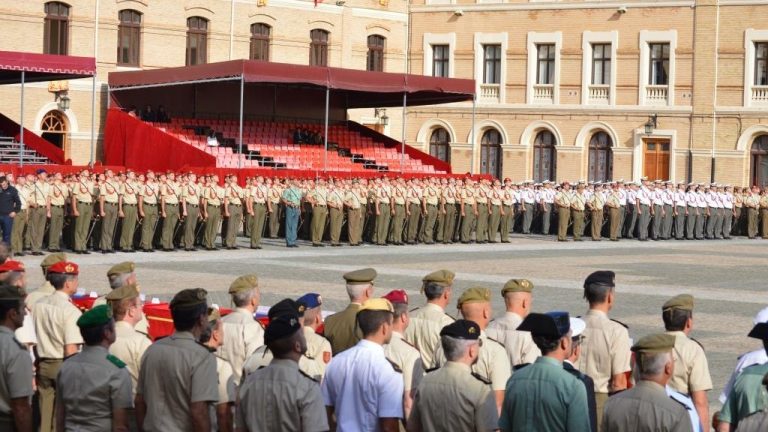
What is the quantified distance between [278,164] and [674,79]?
49.7 ft

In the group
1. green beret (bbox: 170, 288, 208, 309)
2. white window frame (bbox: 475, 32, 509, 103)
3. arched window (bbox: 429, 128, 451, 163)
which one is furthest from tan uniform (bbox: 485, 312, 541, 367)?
arched window (bbox: 429, 128, 451, 163)

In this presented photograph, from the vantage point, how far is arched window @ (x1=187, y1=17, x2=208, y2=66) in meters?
43.3

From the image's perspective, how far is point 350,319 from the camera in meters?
9.81

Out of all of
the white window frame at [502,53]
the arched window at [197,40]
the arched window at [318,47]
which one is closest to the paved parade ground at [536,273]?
the arched window at [197,40]

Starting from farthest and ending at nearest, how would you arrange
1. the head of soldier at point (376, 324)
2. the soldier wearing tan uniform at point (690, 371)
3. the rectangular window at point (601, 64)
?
the rectangular window at point (601, 64) → the soldier wearing tan uniform at point (690, 371) → the head of soldier at point (376, 324)

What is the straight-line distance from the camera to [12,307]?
26.8 feet

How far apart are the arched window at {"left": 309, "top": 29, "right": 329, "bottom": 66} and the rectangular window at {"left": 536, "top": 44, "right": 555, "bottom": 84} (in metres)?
7.53

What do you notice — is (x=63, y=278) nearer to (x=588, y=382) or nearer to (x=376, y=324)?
(x=376, y=324)

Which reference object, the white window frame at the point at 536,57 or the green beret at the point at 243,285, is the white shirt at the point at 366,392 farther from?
the white window frame at the point at 536,57

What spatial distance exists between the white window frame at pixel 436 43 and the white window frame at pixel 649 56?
22.7 feet

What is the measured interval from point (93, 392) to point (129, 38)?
35.1m

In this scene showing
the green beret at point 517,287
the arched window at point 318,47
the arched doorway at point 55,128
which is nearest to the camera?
the green beret at point 517,287

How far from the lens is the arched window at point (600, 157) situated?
157 ft

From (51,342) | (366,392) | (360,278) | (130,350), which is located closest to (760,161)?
(360,278)
